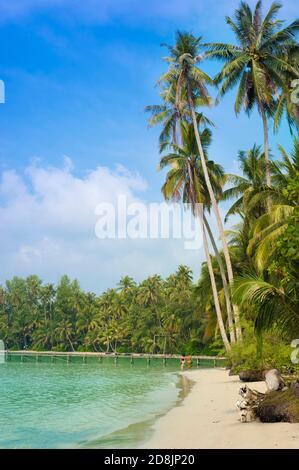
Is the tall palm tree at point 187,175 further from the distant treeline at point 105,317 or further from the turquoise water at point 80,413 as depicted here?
the distant treeline at point 105,317

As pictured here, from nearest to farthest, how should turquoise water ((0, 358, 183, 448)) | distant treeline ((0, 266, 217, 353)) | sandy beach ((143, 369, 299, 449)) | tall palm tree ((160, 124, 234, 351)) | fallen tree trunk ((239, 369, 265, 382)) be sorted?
sandy beach ((143, 369, 299, 449)) → turquoise water ((0, 358, 183, 448)) → fallen tree trunk ((239, 369, 265, 382)) → tall palm tree ((160, 124, 234, 351)) → distant treeline ((0, 266, 217, 353))

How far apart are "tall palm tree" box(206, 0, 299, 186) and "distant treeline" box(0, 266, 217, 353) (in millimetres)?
30650

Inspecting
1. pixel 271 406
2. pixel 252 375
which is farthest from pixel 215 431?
pixel 252 375

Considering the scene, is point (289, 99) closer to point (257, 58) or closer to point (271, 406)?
point (257, 58)

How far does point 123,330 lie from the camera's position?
71812mm

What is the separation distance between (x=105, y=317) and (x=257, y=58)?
5787 centimetres

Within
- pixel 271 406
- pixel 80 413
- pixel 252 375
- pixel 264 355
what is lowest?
pixel 80 413

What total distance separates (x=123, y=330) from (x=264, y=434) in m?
64.7

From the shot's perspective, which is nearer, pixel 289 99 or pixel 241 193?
pixel 289 99

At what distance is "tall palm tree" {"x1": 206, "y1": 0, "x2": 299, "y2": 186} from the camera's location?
2400 cm

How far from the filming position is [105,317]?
77.1 metres

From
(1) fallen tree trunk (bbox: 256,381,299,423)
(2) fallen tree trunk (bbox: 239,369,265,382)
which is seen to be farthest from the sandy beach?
(2) fallen tree trunk (bbox: 239,369,265,382)

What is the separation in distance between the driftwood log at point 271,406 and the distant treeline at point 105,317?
42808mm

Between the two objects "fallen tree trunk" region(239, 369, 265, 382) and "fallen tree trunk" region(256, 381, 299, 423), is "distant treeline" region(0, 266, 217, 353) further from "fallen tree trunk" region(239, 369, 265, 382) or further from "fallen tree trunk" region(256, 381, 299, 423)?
"fallen tree trunk" region(256, 381, 299, 423)
